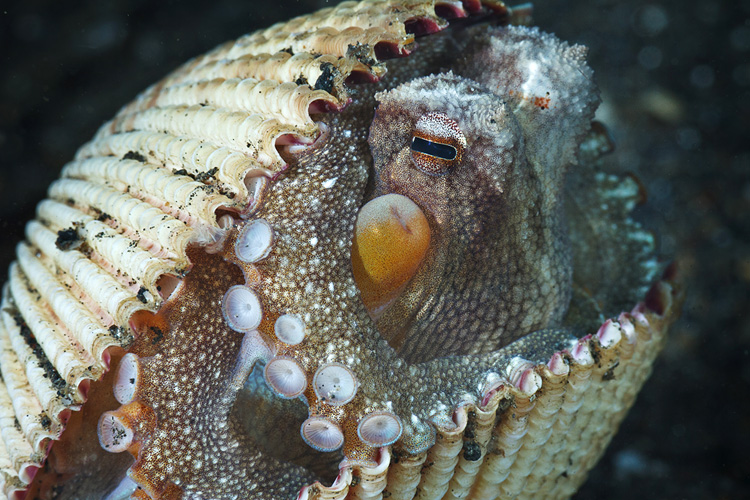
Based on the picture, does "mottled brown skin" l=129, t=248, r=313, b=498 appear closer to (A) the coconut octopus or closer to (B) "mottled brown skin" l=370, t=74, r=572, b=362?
(A) the coconut octopus

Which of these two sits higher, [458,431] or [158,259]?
[158,259]

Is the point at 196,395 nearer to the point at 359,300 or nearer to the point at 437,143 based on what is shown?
the point at 359,300

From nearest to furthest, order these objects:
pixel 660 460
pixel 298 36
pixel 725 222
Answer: pixel 298 36 → pixel 660 460 → pixel 725 222

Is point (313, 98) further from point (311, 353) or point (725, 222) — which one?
point (725, 222)

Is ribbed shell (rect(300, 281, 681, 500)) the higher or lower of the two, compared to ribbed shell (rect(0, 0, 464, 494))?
lower

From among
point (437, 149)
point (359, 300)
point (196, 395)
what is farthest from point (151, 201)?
point (437, 149)

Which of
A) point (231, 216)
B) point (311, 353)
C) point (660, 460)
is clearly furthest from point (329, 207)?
point (660, 460)

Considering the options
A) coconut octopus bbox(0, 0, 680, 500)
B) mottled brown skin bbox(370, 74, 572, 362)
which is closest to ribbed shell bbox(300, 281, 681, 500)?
coconut octopus bbox(0, 0, 680, 500)
